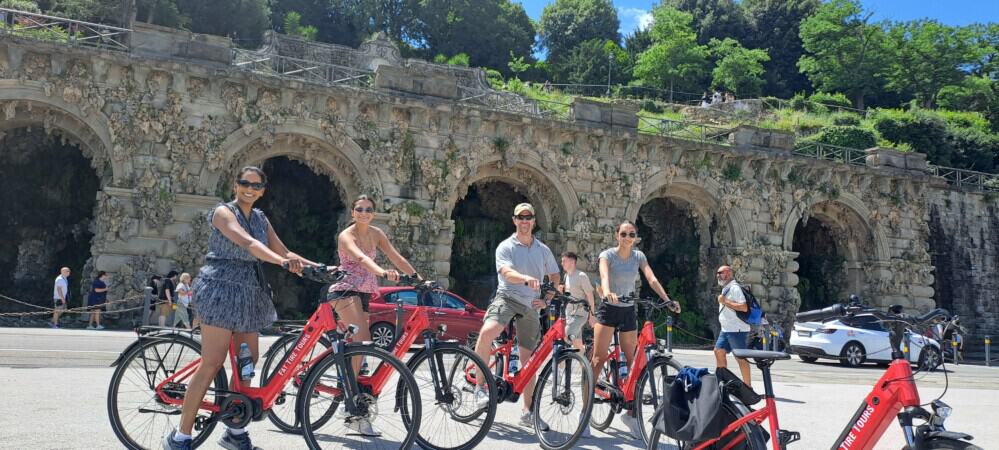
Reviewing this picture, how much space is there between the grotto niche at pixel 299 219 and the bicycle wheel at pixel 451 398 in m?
16.0

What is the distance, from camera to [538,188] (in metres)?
21.7

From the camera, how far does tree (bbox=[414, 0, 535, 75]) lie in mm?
62781

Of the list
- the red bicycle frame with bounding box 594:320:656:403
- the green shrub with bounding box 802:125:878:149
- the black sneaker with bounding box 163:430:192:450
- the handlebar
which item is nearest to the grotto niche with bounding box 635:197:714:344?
the green shrub with bounding box 802:125:878:149

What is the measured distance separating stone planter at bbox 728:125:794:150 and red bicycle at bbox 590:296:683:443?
1844cm

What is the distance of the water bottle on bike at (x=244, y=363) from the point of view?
4.68m

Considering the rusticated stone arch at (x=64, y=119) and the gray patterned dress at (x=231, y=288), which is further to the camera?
the rusticated stone arch at (x=64, y=119)

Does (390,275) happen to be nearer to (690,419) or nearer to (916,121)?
(690,419)

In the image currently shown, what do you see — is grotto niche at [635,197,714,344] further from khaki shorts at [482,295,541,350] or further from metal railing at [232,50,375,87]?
khaki shorts at [482,295,541,350]

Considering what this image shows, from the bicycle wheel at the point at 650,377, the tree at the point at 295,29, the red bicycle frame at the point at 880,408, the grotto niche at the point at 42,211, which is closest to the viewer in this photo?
the red bicycle frame at the point at 880,408

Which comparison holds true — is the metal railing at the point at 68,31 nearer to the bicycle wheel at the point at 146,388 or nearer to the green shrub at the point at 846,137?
the bicycle wheel at the point at 146,388

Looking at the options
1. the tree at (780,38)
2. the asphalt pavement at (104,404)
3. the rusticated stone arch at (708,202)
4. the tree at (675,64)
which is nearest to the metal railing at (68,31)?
the asphalt pavement at (104,404)

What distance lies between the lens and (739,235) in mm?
23250

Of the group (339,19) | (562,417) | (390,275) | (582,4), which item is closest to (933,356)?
(562,417)

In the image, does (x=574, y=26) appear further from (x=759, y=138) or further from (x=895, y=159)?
(x=759, y=138)
